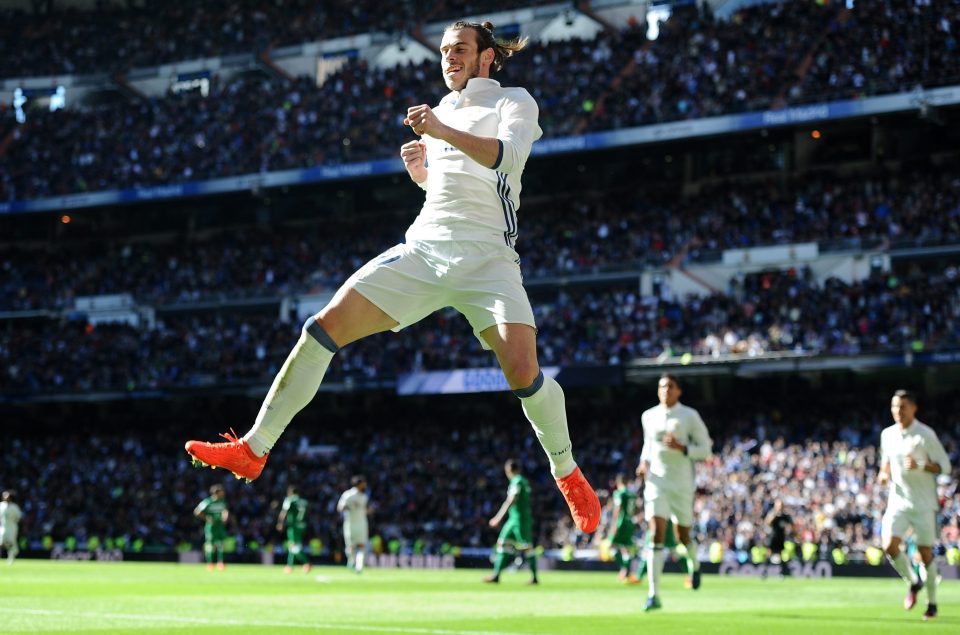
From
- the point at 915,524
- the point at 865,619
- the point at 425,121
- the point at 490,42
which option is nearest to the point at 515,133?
the point at 425,121

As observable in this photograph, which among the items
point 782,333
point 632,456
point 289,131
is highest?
point 289,131

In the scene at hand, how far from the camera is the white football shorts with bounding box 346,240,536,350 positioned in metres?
7.43

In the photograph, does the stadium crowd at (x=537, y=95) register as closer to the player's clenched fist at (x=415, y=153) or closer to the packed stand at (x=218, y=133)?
the packed stand at (x=218, y=133)

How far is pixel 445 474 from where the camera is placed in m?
43.2

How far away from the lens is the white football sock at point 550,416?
25.5 feet

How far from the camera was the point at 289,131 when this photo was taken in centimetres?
5291

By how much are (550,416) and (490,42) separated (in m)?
2.34

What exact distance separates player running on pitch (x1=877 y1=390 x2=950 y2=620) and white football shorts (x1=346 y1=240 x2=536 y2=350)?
30.0ft

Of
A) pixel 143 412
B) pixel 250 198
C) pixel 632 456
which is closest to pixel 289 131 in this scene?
pixel 250 198

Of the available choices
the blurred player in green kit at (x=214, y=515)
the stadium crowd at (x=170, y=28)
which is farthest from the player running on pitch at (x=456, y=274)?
the stadium crowd at (x=170, y=28)

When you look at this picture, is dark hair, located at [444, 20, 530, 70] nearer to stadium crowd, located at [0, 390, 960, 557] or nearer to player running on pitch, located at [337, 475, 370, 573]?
player running on pitch, located at [337, 475, 370, 573]

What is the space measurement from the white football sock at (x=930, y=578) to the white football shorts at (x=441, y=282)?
942 centimetres

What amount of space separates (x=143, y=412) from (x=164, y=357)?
407cm

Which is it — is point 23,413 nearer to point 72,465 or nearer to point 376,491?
point 72,465
